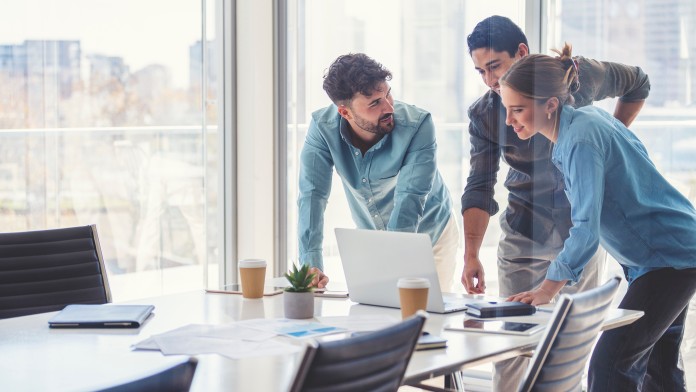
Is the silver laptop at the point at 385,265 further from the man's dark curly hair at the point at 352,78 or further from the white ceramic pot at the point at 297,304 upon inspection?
the man's dark curly hair at the point at 352,78

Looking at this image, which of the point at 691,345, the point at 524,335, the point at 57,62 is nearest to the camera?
the point at 524,335

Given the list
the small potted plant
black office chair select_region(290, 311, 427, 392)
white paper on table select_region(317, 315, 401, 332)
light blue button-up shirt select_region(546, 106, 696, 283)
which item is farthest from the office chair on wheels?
the small potted plant

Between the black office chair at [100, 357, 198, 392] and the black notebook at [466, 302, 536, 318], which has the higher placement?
the black office chair at [100, 357, 198, 392]

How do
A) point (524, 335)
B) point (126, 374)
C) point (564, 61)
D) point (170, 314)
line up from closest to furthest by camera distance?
point (126, 374) < point (524, 335) < point (170, 314) < point (564, 61)

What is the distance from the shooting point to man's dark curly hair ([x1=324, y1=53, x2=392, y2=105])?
3.58 metres

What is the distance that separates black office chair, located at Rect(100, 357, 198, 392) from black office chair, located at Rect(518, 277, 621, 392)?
32.9 inches

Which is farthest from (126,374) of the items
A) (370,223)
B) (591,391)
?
(370,223)

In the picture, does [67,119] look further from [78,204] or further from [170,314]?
[170,314]

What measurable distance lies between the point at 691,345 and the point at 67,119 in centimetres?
306

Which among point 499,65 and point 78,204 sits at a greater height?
point 499,65

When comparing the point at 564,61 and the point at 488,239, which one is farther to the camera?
the point at 488,239

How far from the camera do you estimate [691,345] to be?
3461 mm

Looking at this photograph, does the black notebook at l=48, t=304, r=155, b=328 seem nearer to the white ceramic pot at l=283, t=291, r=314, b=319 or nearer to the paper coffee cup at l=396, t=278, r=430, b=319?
the white ceramic pot at l=283, t=291, r=314, b=319

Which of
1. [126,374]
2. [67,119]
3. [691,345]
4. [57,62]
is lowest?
[691,345]
